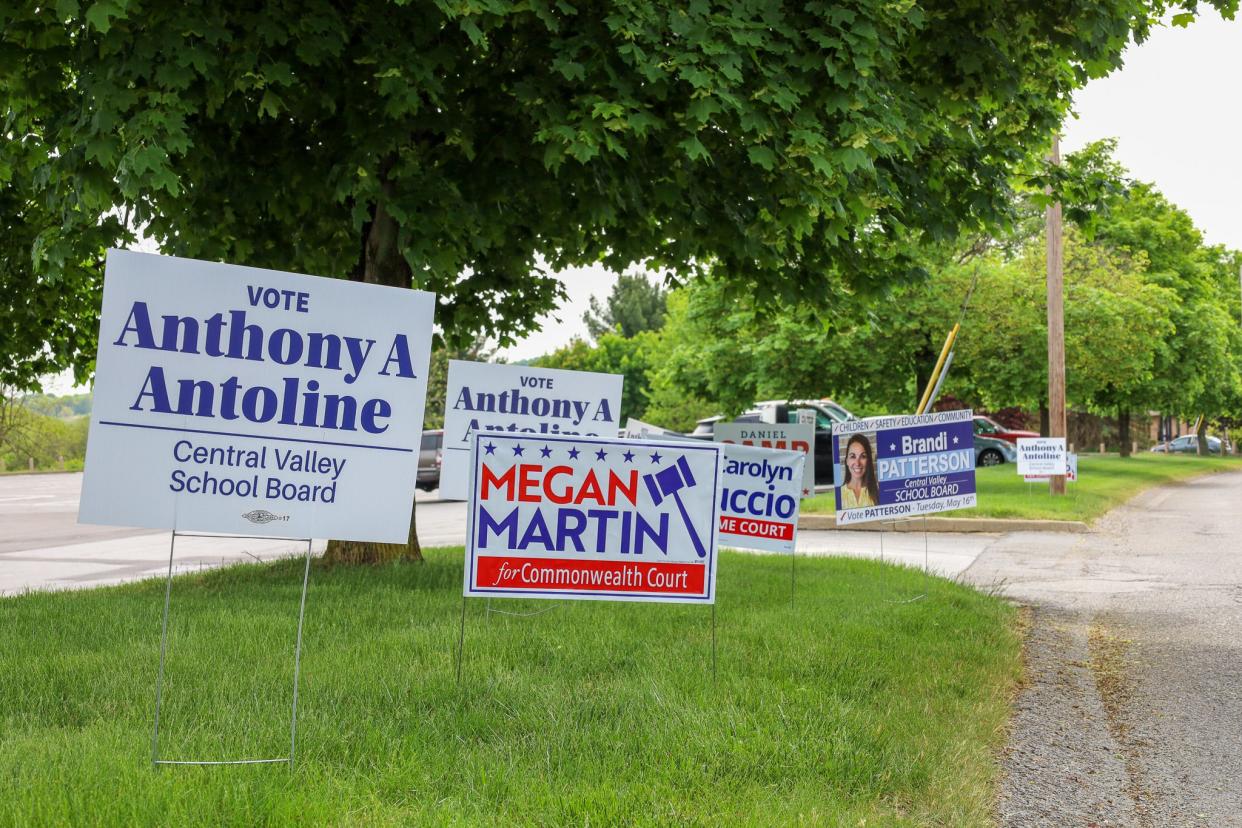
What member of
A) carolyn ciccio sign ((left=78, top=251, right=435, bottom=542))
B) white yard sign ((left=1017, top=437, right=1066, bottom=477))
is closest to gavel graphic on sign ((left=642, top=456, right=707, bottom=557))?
carolyn ciccio sign ((left=78, top=251, right=435, bottom=542))

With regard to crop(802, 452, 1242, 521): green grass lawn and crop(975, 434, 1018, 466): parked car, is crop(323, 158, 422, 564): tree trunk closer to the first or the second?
crop(802, 452, 1242, 521): green grass lawn

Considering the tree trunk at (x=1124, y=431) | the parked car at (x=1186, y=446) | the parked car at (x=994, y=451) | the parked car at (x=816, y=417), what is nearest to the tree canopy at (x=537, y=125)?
the parked car at (x=816, y=417)

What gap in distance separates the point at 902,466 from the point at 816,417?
58.2 feet

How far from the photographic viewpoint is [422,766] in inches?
177

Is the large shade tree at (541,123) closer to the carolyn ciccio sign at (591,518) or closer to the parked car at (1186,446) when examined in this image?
the carolyn ciccio sign at (591,518)

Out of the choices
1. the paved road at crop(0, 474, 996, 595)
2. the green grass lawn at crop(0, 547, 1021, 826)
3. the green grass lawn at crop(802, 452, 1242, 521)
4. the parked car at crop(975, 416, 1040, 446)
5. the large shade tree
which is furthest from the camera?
the parked car at crop(975, 416, 1040, 446)

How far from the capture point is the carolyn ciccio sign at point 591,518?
18.5 feet

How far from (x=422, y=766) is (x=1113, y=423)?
267 ft

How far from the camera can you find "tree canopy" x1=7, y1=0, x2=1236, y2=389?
7383 millimetres

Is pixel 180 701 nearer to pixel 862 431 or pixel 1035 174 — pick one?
pixel 862 431

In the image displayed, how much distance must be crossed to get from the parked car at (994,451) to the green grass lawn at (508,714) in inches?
1215

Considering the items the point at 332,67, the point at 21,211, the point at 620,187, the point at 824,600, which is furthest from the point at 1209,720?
the point at 21,211

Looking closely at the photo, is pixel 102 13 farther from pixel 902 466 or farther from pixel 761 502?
pixel 902 466

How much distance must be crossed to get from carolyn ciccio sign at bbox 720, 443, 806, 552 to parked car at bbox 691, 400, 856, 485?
689 inches
